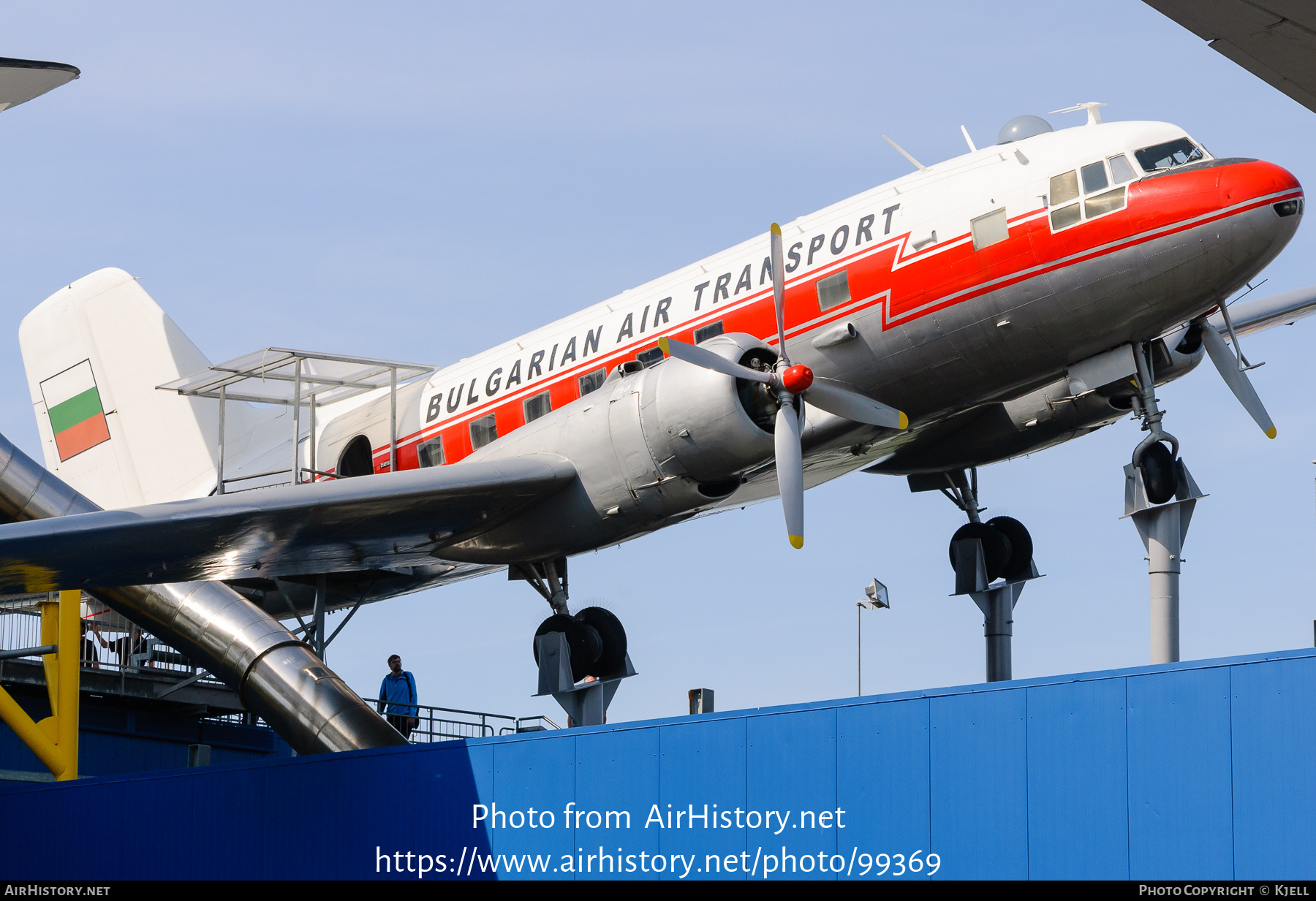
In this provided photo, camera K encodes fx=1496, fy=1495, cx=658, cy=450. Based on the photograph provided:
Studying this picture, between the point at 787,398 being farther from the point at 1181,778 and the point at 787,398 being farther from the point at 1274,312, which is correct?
the point at 1274,312

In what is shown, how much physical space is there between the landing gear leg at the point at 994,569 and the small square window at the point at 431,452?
8585 millimetres

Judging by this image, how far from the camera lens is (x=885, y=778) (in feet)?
48.0

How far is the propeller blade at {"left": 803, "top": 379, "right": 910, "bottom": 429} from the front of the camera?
63.6ft

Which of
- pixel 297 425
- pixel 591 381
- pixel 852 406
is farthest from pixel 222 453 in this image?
pixel 852 406

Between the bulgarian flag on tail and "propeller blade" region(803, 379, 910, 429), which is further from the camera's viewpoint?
the bulgarian flag on tail

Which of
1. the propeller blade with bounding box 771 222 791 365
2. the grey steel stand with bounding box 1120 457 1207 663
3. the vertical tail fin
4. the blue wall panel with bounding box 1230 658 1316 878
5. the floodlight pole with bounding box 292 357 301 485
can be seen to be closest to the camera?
the blue wall panel with bounding box 1230 658 1316 878

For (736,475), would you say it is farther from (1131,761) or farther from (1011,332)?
(1131,761)

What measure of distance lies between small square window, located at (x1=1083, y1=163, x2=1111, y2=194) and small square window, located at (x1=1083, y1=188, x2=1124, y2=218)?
0.40 feet

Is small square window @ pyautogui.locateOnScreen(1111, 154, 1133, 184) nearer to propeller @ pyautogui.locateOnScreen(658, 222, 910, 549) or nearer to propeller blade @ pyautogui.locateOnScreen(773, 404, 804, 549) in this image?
propeller @ pyautogui.locateOnScreen(658, 222, 910, 549)

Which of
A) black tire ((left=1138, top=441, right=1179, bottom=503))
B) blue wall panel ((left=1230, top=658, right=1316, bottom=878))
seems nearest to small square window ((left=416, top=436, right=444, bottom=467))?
black tire ((left=1138, top=441, right=1179, bottom=503))

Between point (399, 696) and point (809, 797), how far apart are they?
37.9 ft

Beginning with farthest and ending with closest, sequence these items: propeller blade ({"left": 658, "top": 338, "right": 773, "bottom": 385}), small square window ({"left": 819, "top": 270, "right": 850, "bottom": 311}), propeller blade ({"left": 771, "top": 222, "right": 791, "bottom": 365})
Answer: small square window ({"left": 819, "top": 270, "right": 850, "bottom": 311}) < propeller blade ({"left": 771, "top": 222, "right": 791, "bottom": 365}) < propeller blade ({"left": 658, "top": 338, "right": 773, "bottom": 385})

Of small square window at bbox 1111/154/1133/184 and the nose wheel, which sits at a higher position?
small square window at bbox 1111/154/1133/184

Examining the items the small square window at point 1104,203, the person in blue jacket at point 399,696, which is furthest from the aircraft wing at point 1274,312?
the person in blue jacket at point 399,696
